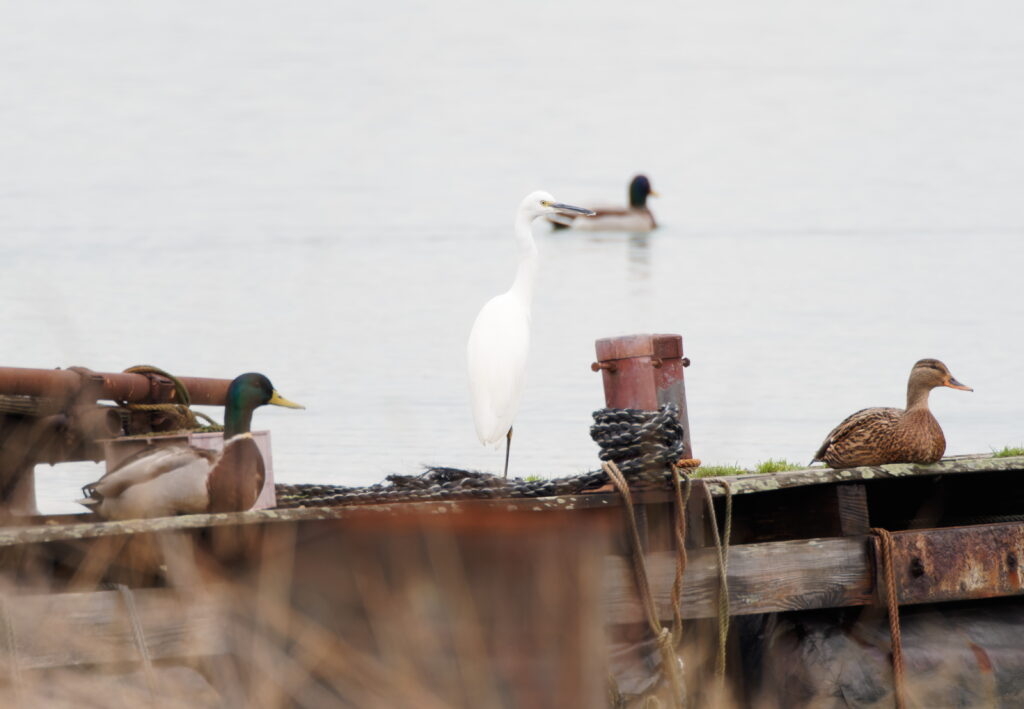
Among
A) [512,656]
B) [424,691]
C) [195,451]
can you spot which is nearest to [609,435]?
[512,656]

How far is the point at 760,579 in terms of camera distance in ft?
15.3

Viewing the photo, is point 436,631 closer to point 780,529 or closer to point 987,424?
point 780,529

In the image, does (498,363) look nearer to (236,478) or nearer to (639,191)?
(236,478)

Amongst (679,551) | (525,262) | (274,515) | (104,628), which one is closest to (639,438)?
(679,551)

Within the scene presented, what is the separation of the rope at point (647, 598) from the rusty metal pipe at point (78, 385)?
220 cm

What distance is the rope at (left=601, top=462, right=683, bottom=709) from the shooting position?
4.30 metres

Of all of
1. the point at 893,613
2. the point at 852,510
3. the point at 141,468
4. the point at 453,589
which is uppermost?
the point at 141,468

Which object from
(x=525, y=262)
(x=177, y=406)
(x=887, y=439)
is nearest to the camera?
(x=887, y=439)

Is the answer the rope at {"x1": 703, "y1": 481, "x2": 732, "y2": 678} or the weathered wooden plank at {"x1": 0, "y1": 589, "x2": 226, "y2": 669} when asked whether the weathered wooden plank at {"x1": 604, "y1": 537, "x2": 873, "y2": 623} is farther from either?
the weathered wooden plank at {"x1": 0, "y1": 589, "x2": 226, "y2": 669}

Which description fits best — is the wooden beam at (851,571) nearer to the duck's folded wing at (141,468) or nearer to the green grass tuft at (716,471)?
the duck's folded wing at (141,468)

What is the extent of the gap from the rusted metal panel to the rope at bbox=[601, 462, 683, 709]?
0.98 meters

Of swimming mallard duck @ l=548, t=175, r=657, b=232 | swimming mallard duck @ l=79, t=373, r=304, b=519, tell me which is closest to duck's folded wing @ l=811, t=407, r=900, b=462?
swimming mallard duck @ l=79, t=373, r=304, b=519

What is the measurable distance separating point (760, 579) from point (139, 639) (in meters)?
2.21

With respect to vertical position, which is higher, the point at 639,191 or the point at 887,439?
the point at 639,191
